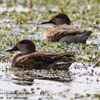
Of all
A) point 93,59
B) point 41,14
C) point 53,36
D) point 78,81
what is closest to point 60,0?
point 41,14

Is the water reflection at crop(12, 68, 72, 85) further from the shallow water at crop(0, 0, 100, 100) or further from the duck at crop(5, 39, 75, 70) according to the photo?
the duck at crop(5, 39, 75, 70)

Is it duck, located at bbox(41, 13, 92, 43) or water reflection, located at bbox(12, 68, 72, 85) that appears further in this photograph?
duck, located at bbox(41, 13, 92, 43)

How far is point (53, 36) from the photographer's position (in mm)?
17375

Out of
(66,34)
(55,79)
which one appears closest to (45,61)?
(55,79)

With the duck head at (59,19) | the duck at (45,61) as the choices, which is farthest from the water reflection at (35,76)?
the duck head at (59,19)

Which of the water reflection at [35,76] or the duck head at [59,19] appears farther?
the duck head at [59,19]

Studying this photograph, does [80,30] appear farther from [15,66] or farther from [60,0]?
[60,0]

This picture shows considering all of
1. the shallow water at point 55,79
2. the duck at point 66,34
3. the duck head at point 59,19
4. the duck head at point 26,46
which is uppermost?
the duck head at point 59,19

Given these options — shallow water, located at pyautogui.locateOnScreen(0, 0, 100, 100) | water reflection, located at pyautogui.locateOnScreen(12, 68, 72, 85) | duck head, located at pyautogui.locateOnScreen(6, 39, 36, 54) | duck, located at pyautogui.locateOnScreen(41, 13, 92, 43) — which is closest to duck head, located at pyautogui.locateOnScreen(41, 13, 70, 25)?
duck, located at pyautogui.locateOnScreen(41, 13, 92, 43)

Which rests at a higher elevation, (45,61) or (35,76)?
(45,61)

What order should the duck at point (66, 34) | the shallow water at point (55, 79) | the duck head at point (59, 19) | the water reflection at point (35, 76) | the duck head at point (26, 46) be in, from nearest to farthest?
the shallow water at point (55, 79)
the water reflection at point (35, 76)
the duck head at point (26, 46)
the duck at point (66, 34)
the duck head at point (59, 19)

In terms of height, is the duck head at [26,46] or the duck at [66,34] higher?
the duck at [66,34]

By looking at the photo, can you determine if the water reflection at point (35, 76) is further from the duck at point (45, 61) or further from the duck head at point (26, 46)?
the duck head at point (26, 46)

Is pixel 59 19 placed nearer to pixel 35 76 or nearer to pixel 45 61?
pixel 45 61
